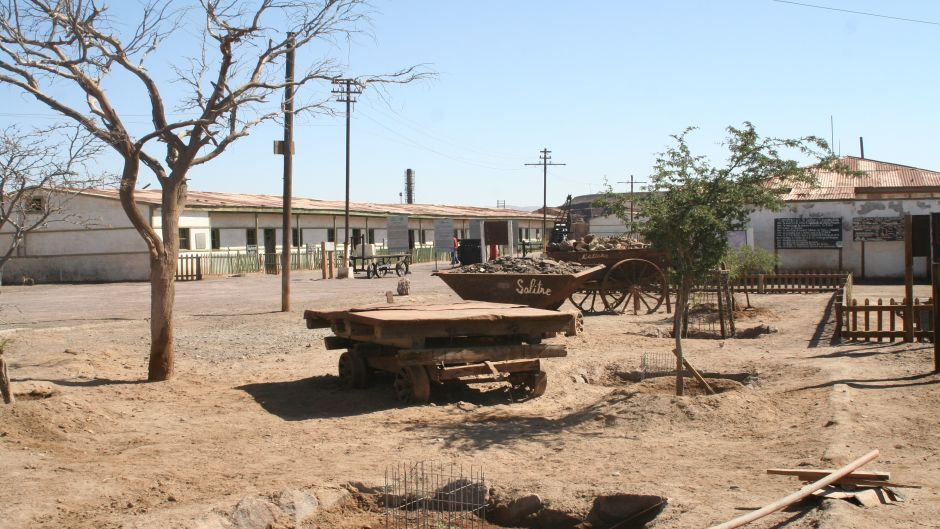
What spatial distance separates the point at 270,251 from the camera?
133ft

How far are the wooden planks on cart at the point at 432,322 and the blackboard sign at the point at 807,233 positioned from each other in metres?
20.4

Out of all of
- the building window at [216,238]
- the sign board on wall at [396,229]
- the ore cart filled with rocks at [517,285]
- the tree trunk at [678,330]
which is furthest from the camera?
the building window at [216,238]

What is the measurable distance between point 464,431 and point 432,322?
5.00 ft

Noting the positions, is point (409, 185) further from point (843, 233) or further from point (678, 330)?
point (678, 330)

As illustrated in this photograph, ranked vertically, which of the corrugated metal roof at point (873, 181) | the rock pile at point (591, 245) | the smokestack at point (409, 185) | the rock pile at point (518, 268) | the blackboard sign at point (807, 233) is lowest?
the rock pile at point (518, 268)

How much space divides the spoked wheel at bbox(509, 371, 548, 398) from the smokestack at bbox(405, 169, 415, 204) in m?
88.8

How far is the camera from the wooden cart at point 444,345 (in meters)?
9.15

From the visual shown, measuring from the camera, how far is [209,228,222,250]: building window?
120 ft

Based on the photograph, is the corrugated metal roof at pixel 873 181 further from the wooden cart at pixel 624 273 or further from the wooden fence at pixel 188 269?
the wooden fence at pixel 188 269

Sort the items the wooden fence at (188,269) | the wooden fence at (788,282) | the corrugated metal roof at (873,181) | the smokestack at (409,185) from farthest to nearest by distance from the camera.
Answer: the smokestack at (409,185) < the wooden fence at (188,269) < the corrugated metal roof at (873,181) < the wooden fence at (788,282)

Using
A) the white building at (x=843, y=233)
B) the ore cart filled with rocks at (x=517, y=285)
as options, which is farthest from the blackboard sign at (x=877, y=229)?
the ore cart filled with rocks at (x=517, y=285)

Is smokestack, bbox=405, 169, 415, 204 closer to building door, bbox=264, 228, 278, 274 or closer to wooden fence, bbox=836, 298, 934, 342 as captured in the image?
building door, bbox=264, 228, 278, 274

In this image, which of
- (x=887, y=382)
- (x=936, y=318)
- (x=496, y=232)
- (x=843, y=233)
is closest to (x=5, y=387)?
(x=887, y=382)

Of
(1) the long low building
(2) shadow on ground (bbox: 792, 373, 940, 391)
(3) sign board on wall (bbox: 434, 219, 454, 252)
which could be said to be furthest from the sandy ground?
(3) sign board on wall (bbox: 434, 219, 454, 252)
